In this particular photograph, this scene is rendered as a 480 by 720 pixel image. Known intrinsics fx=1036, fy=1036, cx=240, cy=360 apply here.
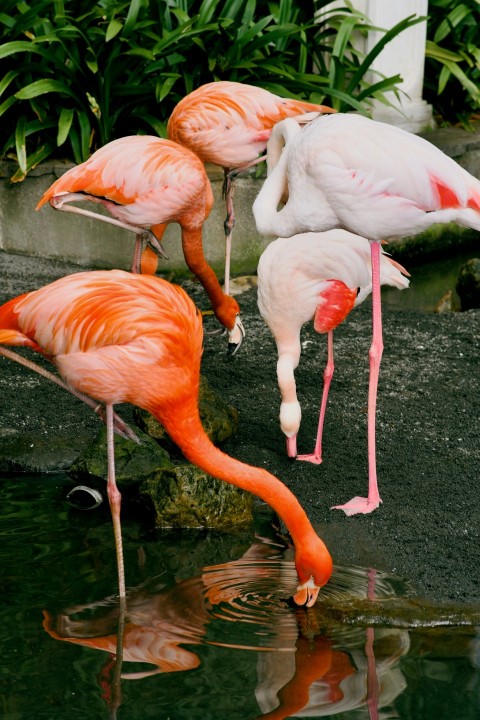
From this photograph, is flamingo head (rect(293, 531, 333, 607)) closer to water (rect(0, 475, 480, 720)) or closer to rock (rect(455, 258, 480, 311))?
Answer: water (rect(0, 475, 480, 720))

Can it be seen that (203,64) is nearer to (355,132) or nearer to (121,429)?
(355,132)

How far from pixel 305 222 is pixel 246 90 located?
1.98 meters

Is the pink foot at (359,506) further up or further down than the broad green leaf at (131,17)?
further down

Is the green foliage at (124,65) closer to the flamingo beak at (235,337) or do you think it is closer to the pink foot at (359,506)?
the flamingo beak at (235,337)

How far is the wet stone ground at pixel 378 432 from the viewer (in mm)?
3998

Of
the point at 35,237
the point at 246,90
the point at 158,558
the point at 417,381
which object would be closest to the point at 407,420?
the point at 417,381

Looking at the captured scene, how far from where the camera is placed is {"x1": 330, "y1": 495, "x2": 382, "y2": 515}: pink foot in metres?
4.25

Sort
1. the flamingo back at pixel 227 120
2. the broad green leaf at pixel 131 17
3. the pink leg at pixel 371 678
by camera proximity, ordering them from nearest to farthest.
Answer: the pink leg at pixel 371 678, the flamingo back at pixel 227 120, the broad green leaf at pixel 131 17

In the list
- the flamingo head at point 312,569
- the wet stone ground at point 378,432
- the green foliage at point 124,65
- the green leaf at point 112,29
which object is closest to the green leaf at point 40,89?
the green foliage at point 124,65

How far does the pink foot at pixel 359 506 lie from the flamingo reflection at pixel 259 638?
19.7 inches

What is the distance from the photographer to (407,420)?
5113 mm

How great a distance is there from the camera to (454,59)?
8.73 meters

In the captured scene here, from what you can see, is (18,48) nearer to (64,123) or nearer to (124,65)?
(64,123)

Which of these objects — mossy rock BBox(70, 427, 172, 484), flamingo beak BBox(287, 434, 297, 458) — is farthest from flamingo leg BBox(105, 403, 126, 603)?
flamingo beak BBox(287, 434, 297, 458)
